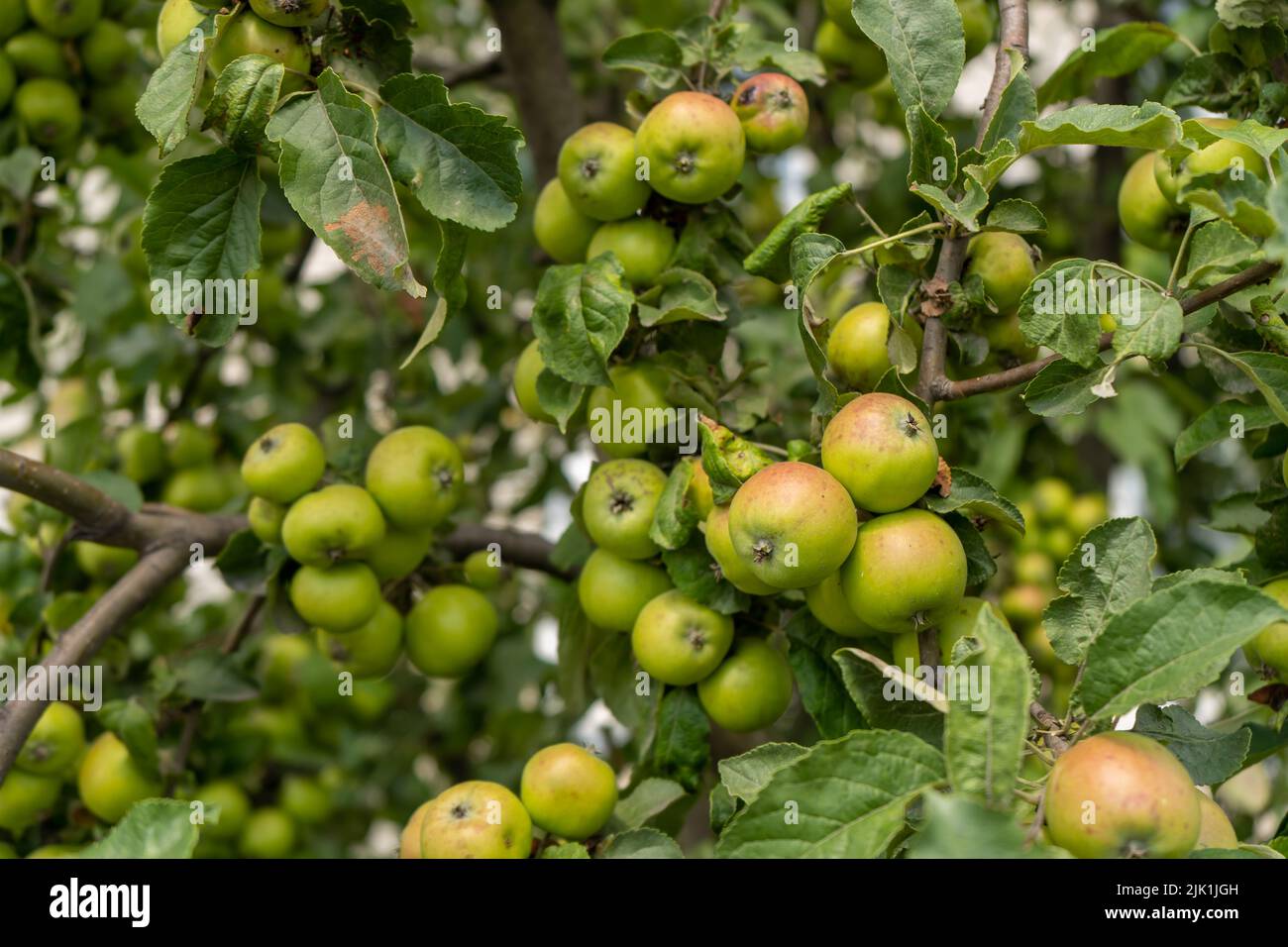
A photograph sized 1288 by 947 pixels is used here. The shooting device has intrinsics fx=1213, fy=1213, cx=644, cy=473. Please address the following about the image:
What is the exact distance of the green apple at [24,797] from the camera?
2.09 metres

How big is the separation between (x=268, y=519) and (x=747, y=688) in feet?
2.80

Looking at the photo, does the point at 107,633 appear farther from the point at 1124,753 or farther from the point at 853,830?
the point at 1124,753

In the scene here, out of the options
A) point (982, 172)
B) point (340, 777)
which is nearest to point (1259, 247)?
point (982, 172)

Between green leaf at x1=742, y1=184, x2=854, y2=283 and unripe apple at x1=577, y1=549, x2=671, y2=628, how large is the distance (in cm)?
48

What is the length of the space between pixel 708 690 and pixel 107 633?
38.4 inches

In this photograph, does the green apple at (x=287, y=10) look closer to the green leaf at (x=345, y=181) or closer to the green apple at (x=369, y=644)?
the green leaf at (x=345, y=181)

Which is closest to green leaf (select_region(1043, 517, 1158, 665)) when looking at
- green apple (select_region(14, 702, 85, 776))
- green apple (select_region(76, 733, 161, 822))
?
green apple (select_region(76, 733, 161, 822))

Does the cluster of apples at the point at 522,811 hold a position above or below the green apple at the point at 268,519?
below

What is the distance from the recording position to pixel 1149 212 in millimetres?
1843

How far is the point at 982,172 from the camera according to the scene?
1.51 meters

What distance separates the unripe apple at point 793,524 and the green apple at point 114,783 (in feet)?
3.94

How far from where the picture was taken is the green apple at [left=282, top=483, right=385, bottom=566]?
6.31 feet

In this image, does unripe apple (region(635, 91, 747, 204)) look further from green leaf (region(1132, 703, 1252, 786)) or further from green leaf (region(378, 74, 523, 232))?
green leaf (region(1132, 703, 1252, 786))

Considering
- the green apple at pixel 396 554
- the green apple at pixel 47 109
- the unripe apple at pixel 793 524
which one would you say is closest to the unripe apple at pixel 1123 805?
the unripe apple at pixel 793 524
